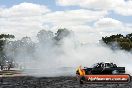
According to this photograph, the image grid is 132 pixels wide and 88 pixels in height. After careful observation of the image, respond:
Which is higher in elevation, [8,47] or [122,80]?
[8,47]

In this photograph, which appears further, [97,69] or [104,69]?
[104,69]

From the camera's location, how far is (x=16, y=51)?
135875 mm

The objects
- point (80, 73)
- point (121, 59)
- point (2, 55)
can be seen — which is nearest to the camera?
point (80, 73)

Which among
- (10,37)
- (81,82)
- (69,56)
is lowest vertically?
(81,82)

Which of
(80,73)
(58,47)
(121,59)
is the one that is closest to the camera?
(80,73)

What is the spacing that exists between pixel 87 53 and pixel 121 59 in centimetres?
808

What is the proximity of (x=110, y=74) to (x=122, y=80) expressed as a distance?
1811 mm

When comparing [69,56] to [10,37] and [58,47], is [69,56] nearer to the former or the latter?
[58,47]

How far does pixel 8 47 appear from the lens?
140875mm

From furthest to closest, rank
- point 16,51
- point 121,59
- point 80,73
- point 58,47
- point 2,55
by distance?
point 16,51
point 2,55
point 58,47
point 121,59
point 80,73

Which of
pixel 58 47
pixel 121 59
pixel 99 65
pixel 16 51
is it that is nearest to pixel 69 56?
pixel 58 47

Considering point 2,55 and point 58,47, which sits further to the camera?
point 2,55

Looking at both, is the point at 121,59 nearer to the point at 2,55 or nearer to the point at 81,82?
the point at 81,82

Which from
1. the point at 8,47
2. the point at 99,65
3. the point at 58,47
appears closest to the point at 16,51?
the point at 8,47
